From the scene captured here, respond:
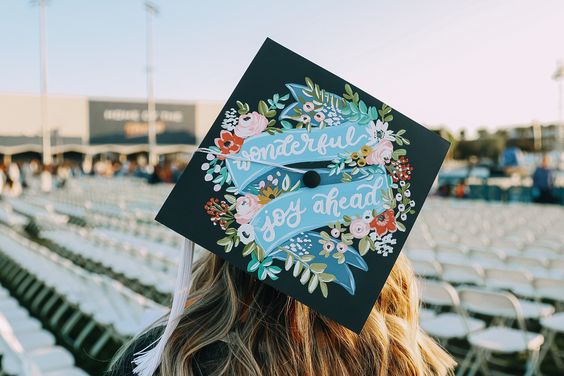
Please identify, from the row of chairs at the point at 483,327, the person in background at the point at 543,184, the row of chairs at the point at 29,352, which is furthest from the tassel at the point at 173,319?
the person in background at the point at 543,184

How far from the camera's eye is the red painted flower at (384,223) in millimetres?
1201

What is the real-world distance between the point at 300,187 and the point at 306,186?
15 millimetres

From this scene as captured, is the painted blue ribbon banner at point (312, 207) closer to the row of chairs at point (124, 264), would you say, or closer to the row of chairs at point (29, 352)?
the row of chairs at point (29, 352)

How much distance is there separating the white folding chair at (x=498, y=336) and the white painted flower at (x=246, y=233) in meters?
3.10

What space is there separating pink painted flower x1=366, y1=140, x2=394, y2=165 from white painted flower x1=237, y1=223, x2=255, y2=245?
339 millimetres

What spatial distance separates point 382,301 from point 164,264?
494cm

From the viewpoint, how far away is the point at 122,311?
4270mm

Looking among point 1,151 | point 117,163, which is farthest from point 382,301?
point 117,163

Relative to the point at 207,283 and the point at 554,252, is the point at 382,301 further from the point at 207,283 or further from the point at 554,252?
the point at 554,252

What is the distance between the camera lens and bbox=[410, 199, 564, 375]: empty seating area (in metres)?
3.93

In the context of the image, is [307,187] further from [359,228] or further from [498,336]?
[498,336]

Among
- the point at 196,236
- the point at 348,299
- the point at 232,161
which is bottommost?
the point at 348,299

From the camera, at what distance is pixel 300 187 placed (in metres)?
1.20

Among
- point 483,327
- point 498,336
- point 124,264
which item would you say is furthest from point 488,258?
point 124,264
